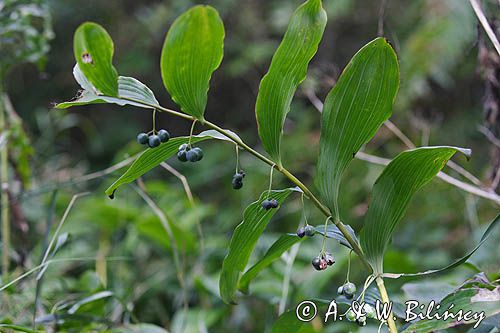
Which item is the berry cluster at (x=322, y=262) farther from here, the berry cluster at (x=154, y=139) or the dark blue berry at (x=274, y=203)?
the berry cluster at (x=154, y=139)

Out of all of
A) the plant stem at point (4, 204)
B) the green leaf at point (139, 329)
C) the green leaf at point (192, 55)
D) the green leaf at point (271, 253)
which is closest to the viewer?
the green leaf at point (192, 55)

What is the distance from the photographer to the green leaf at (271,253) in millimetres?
660

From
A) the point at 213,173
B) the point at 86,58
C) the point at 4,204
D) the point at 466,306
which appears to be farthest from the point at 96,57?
the point at 213,173

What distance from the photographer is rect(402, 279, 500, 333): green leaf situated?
1.78 feet

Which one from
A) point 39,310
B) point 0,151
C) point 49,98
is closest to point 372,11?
point 49,98

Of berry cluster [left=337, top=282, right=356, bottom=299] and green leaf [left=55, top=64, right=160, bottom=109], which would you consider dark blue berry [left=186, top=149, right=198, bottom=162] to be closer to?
green leaf [left=55, top=64, right=160, bottom=109]

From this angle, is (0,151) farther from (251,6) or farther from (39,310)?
(251,6)

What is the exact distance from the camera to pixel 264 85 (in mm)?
583

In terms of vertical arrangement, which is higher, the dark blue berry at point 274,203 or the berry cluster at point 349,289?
the dark blue berry at point 274,203

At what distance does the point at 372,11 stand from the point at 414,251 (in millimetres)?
1248

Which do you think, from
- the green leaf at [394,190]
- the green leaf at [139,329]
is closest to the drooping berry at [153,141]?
the green leaf at [394,190]

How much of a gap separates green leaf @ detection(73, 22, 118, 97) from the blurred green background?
321 mm

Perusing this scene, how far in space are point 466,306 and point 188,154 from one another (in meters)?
0.32
